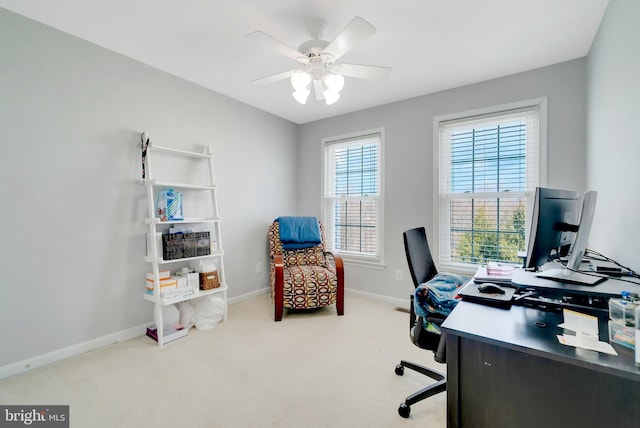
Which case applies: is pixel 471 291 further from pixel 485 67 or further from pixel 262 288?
pixel 262 288

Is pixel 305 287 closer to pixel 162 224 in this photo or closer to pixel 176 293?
pixel 176 293

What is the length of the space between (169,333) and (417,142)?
10.5 feet

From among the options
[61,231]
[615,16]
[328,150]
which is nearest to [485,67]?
[615,16]

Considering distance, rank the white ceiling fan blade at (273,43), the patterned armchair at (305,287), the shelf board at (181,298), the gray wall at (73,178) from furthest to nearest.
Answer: the patterned armchair at (305,287)
the shelf board at (181,298)
the gray wall at (73,178)
the white ceiling fan blade at (273,43)

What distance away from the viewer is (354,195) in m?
3.79

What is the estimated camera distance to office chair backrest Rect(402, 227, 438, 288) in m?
1.72

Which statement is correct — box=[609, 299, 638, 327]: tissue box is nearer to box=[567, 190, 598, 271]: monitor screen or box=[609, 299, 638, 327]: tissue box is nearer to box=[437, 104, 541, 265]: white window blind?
box=[567, 190, 598, 271]: monitor screen

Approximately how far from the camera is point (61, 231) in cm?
210

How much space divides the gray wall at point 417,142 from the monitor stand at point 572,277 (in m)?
1.51

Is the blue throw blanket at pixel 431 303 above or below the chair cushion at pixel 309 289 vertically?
above

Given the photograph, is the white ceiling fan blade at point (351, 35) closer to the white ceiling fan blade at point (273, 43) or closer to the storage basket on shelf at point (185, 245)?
the white ceiling fan blade at point (273, 43)

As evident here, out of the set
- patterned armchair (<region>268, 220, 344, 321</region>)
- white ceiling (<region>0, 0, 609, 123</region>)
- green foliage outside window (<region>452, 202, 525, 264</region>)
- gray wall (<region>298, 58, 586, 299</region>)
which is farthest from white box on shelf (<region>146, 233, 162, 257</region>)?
green foliage outside window (<region>452, 202, 525, 264</region>)

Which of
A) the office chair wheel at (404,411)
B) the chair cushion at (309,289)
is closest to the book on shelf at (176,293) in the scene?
the chair cushion at (309,289)

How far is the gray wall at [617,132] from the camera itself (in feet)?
4.53
